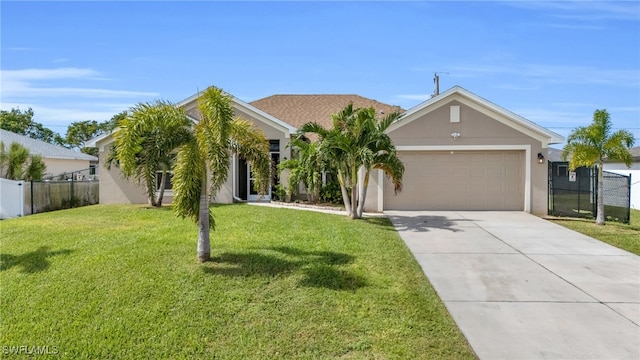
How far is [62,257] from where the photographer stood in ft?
25.2

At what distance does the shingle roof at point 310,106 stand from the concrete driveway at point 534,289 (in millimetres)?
10315

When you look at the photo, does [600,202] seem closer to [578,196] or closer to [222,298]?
[578,196]

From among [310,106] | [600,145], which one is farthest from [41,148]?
[600,145]

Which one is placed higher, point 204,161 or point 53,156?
point 53,156

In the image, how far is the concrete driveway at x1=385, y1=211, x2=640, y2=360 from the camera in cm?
460

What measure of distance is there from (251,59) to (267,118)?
99.8 inches

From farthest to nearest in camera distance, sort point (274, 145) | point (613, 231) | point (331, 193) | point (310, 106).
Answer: point (310, 106) → point (274, 145) → point (331, 193) → point (613, 231)

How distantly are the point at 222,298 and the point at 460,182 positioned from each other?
11.4m

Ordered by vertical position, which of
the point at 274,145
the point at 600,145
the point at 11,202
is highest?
the point at 274,145

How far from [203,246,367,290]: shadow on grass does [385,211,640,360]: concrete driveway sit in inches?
60.0

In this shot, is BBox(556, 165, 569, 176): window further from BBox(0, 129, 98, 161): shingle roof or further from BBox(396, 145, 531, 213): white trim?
BBox(0, 129, 98, 161): shingle roof

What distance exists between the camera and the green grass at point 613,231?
9.80 m

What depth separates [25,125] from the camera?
44.6 metres

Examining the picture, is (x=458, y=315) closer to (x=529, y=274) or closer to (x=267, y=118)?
(x=529, y=274)
